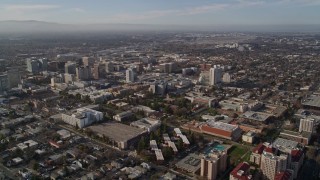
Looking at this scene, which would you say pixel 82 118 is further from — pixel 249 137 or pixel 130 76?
pixel 130 76

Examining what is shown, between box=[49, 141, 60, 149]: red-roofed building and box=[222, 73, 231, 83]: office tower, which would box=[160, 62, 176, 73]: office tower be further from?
box=[49, 141, 60, 149]: red-roofed building

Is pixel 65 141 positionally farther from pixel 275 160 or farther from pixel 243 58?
pixel 243 58

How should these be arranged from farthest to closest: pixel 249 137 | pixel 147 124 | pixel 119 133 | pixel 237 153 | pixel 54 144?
1. pixel 147 124
2. pixel 119 133
3. pixel 249 137
4. pixel 54 144
5. pixel 237 153

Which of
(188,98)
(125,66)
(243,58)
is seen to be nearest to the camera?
(188,98)

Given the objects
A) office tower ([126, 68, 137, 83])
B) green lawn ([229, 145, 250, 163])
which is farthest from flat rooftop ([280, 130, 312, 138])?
office tower ([126, 68, 137, 83])

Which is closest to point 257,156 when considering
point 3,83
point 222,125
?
point 222,125

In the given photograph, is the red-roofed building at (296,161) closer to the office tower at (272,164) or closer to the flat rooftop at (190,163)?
the office tower at (272,164)

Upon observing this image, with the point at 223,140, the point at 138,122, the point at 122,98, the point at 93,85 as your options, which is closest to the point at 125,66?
the point at 93,85

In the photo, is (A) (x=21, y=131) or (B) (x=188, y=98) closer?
(A) (x=21, y=131)
